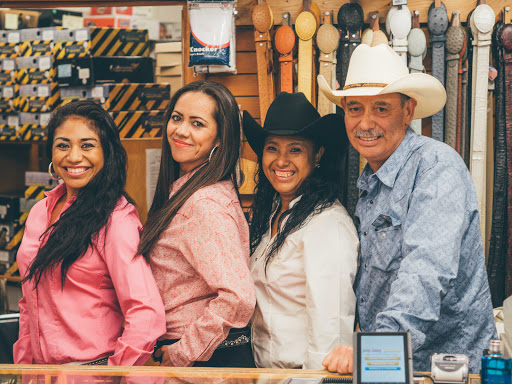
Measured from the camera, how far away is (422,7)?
3537 millimetres

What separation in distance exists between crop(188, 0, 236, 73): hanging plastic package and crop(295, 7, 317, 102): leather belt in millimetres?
399

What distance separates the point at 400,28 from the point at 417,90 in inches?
44.5

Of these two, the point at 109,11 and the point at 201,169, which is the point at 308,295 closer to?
the point at 201,169

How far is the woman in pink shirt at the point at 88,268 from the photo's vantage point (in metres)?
2.19

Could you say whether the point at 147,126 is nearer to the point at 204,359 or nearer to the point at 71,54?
the point at 71,54

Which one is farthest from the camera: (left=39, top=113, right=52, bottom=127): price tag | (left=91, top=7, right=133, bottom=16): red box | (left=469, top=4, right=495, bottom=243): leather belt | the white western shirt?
(left=91, top=7, right=133, bottom=16): red box

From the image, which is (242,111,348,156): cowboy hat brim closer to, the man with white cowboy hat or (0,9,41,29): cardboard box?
the man with white cowboy hat

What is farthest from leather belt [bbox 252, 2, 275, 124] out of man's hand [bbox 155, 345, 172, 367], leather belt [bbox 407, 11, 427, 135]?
man's hand [bbox 155, 345, 172, 367]

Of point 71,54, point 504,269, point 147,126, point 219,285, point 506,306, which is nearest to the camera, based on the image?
point 219,285

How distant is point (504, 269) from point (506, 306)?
84 cm

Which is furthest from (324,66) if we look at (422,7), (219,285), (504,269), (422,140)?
(219,285)

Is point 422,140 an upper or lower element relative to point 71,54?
lower

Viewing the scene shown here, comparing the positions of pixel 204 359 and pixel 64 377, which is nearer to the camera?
pixel 64 377

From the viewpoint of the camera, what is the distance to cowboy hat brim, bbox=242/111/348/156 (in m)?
2.52
